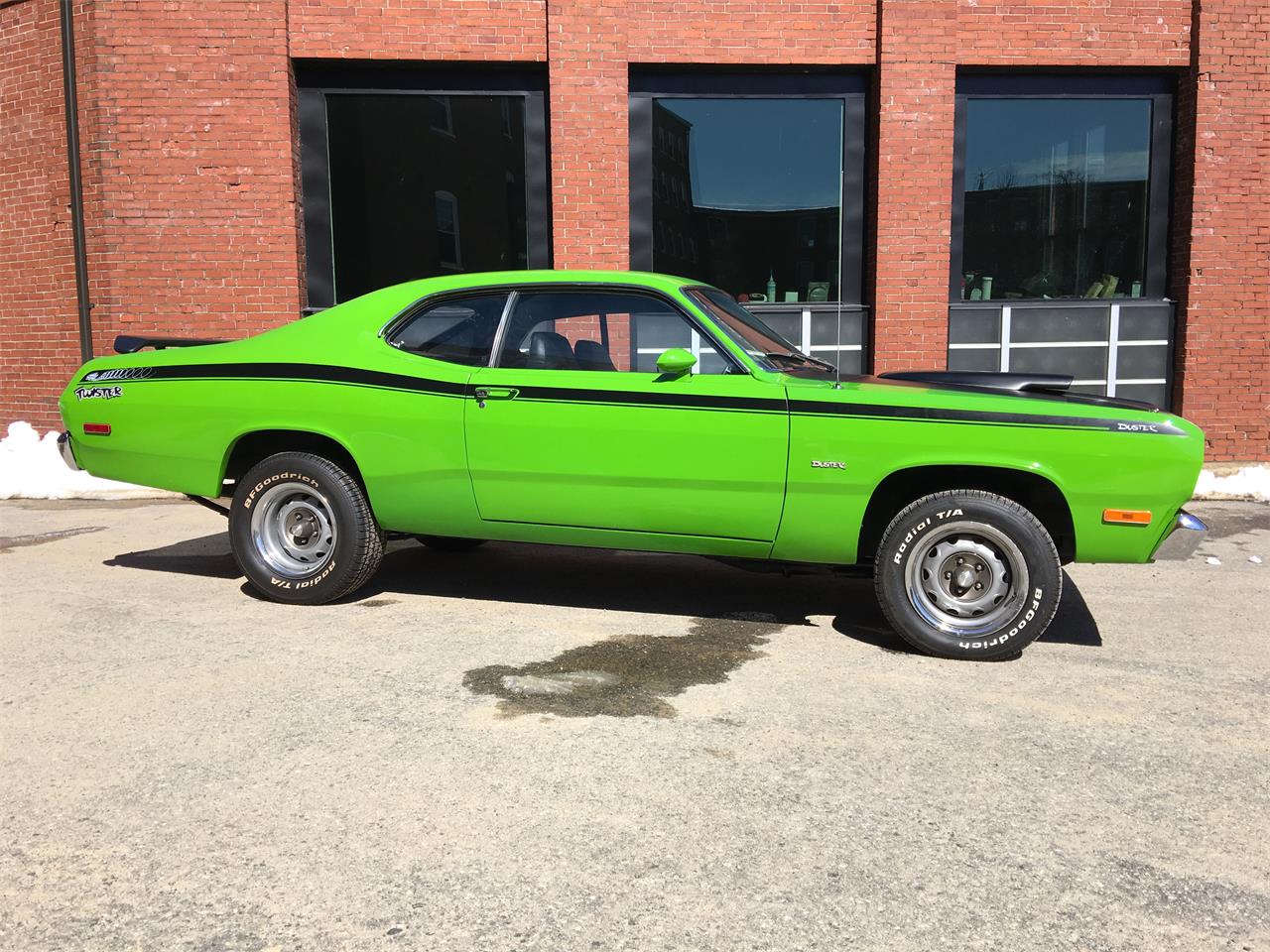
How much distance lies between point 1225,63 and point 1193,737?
29.6ft

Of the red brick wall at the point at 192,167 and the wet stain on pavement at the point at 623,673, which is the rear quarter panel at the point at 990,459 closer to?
the wet stain on pavement at the point at 623,673

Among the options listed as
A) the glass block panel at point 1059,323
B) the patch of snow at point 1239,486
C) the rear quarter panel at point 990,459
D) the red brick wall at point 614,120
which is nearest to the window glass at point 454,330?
the rear quarter panel at point 990,459

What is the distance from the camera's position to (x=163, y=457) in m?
5.85

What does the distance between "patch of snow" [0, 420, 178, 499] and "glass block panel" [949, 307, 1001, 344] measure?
775 centimetres

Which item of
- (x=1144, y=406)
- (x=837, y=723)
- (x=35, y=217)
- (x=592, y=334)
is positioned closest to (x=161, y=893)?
(x=837, y=723)

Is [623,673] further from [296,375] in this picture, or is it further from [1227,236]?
[1227,236]

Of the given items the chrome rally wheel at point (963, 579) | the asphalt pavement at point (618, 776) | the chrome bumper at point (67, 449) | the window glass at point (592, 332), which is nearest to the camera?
the asphalt pavement at point (618, 776)

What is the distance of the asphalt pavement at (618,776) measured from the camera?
2.65 m

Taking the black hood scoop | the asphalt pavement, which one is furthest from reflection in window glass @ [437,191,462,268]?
the black hood scoop

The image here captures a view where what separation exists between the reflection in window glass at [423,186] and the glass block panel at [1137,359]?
6.12m

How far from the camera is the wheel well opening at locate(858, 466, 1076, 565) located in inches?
193

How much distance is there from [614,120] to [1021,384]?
645cm

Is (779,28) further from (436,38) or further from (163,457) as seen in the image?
(163,457)

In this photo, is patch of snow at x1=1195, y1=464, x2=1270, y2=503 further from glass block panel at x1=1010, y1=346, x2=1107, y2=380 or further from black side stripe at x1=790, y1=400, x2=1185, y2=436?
black side stripe at x1=790, y1=400, x2=1185, y2=436
